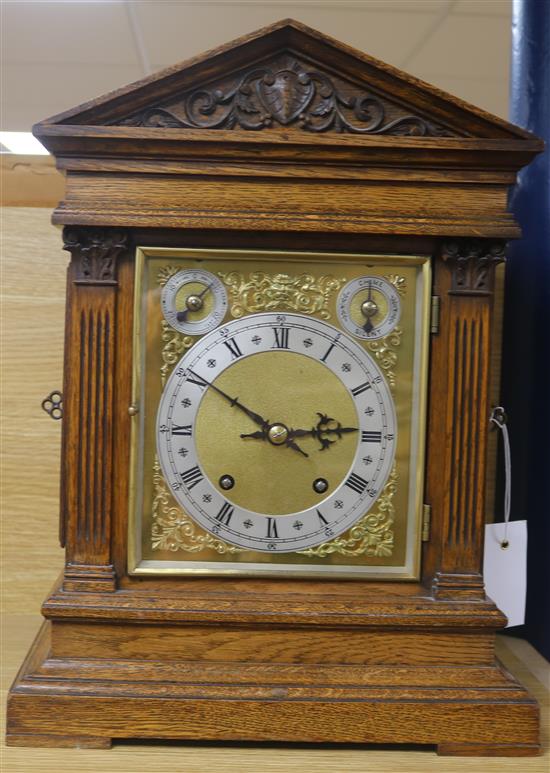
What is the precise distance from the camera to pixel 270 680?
2.93 feet

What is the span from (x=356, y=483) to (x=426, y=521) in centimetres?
8

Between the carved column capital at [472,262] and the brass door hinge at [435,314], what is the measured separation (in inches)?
0.6

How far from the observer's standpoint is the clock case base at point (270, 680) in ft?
2.85

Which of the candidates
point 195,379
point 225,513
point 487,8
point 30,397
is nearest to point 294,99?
point 195,379

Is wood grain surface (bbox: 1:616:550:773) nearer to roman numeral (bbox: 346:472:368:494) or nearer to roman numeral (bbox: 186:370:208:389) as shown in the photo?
roman numeral (bbox: 346:472:368:494)

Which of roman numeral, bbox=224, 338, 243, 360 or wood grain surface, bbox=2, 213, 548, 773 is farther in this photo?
wood grain surface, bbox=2, 213, 548, 773

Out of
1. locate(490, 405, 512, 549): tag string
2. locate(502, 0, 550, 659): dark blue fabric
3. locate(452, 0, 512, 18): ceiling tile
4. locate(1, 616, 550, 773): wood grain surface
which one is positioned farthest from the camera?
locate(452, 0, 512, 18): ceiling tile

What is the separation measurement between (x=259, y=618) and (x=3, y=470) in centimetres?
48

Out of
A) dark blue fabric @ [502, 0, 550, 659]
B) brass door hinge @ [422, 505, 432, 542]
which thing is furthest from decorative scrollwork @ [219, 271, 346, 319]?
dark blue fabric @ [502, 0, 550, 659]

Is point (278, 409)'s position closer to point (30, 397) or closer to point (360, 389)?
point (360, 389)

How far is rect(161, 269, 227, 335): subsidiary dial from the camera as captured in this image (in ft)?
3.01

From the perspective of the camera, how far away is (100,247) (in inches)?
35.3

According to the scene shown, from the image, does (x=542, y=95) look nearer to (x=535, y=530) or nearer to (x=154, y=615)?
(x=535, y=530)

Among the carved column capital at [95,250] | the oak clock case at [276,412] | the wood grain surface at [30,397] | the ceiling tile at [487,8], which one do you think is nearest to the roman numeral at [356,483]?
the oak clock case at [276,412]
